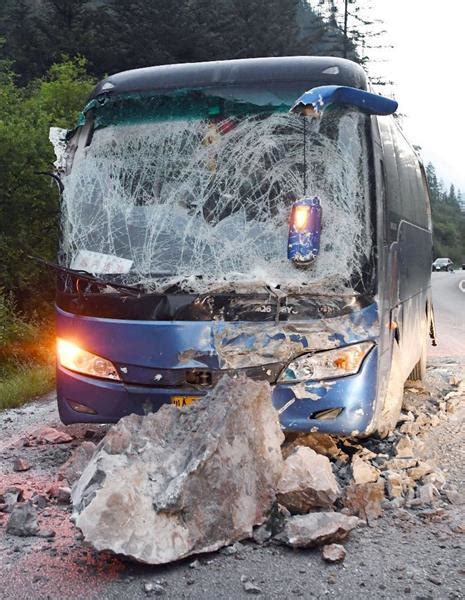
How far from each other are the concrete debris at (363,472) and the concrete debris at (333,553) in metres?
0.86

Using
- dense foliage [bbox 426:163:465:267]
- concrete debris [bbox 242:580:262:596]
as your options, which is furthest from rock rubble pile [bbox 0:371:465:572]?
dense foliage [bbox 426:163:465:267]

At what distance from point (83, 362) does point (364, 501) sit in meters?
2.00

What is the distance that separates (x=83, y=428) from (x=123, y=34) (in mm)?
38427

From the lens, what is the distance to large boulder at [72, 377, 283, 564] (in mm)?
3588

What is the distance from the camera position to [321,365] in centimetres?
466

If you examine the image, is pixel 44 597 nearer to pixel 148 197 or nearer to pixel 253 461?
pixel 253 461

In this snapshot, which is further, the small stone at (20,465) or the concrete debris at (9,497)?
the small stone at (20,465)

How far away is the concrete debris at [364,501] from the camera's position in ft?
13.8

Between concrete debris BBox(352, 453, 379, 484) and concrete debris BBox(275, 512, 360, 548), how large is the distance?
69 centimetres

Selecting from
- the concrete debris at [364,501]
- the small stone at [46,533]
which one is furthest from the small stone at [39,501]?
the concrete debris at [364,501]

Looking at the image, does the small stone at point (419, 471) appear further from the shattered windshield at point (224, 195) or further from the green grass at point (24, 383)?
the green grass at point (24, 383)

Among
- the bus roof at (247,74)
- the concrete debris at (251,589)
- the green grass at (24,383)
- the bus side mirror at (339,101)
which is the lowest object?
the green grass at (24,383)

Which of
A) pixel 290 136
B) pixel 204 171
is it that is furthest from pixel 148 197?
pixel 290 136

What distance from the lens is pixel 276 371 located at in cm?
462
